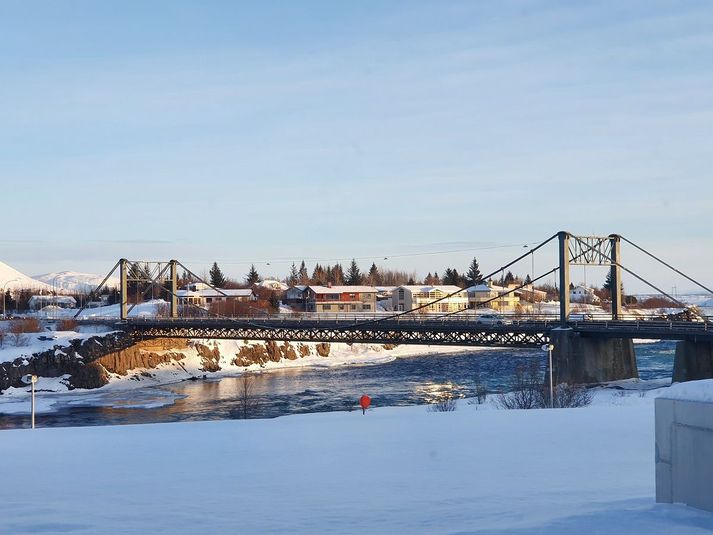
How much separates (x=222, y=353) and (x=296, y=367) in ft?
26.5

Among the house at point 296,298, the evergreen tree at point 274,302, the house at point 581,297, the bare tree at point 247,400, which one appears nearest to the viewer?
the bare tree at point 247,400

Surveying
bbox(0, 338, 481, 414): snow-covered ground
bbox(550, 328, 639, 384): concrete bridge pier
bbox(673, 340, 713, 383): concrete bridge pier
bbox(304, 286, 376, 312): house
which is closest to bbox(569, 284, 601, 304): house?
bbox(304, 286, 376, 312): house

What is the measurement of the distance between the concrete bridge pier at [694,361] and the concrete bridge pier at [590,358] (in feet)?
14.7

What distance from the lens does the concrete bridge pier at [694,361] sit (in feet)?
154

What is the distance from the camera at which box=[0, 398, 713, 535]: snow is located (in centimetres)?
1000

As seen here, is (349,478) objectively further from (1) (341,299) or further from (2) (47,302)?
(2) (47,302)

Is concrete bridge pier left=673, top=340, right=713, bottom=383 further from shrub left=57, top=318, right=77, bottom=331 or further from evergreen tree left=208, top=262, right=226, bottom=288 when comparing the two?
evergreen tree left=208, top=262, right=226, bottom=288

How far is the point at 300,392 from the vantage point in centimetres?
5953

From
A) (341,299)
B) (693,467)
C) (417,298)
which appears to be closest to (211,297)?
(341,299)

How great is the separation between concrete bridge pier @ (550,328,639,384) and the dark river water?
5854 millimetres

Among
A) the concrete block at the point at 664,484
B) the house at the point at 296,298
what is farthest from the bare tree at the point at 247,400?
the house at the point at 296,298

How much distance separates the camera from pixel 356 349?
326ft

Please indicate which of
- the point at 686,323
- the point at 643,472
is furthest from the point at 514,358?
the point at 643,472

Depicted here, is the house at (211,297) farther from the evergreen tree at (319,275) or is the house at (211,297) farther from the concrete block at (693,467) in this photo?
the concrete block at (693,467)
